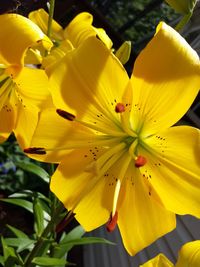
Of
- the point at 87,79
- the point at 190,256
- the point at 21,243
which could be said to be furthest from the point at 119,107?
the point at 21,243

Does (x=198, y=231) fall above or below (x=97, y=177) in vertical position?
below

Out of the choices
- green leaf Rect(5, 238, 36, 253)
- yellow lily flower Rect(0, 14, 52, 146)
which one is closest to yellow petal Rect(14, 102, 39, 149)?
yellow lily flower Rect(0, 14, 52, 146)

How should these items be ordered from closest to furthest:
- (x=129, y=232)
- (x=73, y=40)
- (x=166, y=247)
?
(x=129, y=232) → (x=73, y=40) → (x=166, y=247)

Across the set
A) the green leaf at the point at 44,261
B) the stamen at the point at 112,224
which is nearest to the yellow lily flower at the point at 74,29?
the stamen at the point at 112,224

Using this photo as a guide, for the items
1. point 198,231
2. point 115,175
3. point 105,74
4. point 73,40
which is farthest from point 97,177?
point 198,231

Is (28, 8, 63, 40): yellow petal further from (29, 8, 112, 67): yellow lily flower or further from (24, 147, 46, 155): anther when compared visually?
(24, 147, 46, 155): anther

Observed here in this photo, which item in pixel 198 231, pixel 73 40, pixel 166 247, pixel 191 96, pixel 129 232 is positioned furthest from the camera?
pixel 166 247

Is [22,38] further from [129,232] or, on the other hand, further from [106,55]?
[129,232]
